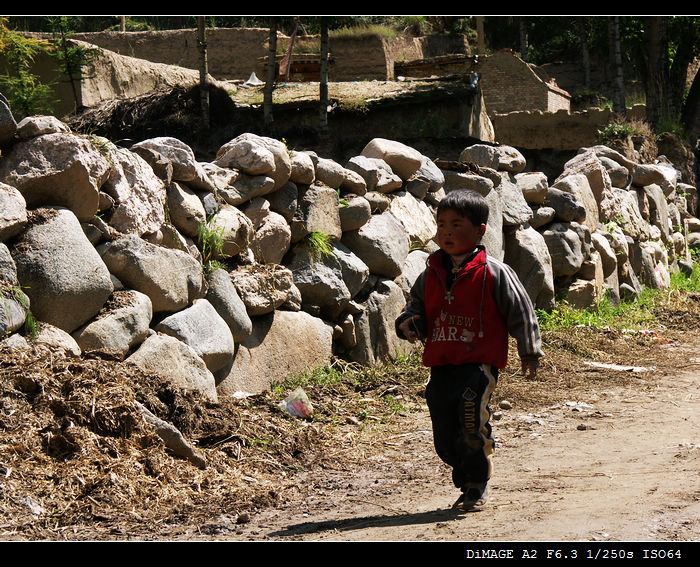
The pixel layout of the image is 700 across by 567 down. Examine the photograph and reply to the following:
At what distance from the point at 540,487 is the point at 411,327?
87 centimetres

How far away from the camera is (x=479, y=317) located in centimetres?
339

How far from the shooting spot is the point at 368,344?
586cm

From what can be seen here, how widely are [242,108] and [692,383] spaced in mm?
9908

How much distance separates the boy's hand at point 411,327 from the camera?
11.6ft

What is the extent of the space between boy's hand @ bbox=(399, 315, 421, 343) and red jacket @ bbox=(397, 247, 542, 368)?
0.24ft

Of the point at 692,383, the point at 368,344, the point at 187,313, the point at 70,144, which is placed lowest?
the point at 692,383

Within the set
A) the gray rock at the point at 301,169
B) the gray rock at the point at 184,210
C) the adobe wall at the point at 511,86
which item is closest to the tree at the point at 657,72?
the adobe wall at the point at 511,86

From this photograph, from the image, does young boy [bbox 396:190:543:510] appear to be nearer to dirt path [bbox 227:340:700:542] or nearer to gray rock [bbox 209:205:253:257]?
dirt path [bbox 227:340:700:542]

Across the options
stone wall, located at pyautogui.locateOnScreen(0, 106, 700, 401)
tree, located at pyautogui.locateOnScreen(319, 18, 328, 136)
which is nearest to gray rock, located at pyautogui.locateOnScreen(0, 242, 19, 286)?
stone wall, located at pyautogui.locateOnScreen(0, 106, 700, 401)

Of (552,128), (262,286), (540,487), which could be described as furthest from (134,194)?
(552,128)
